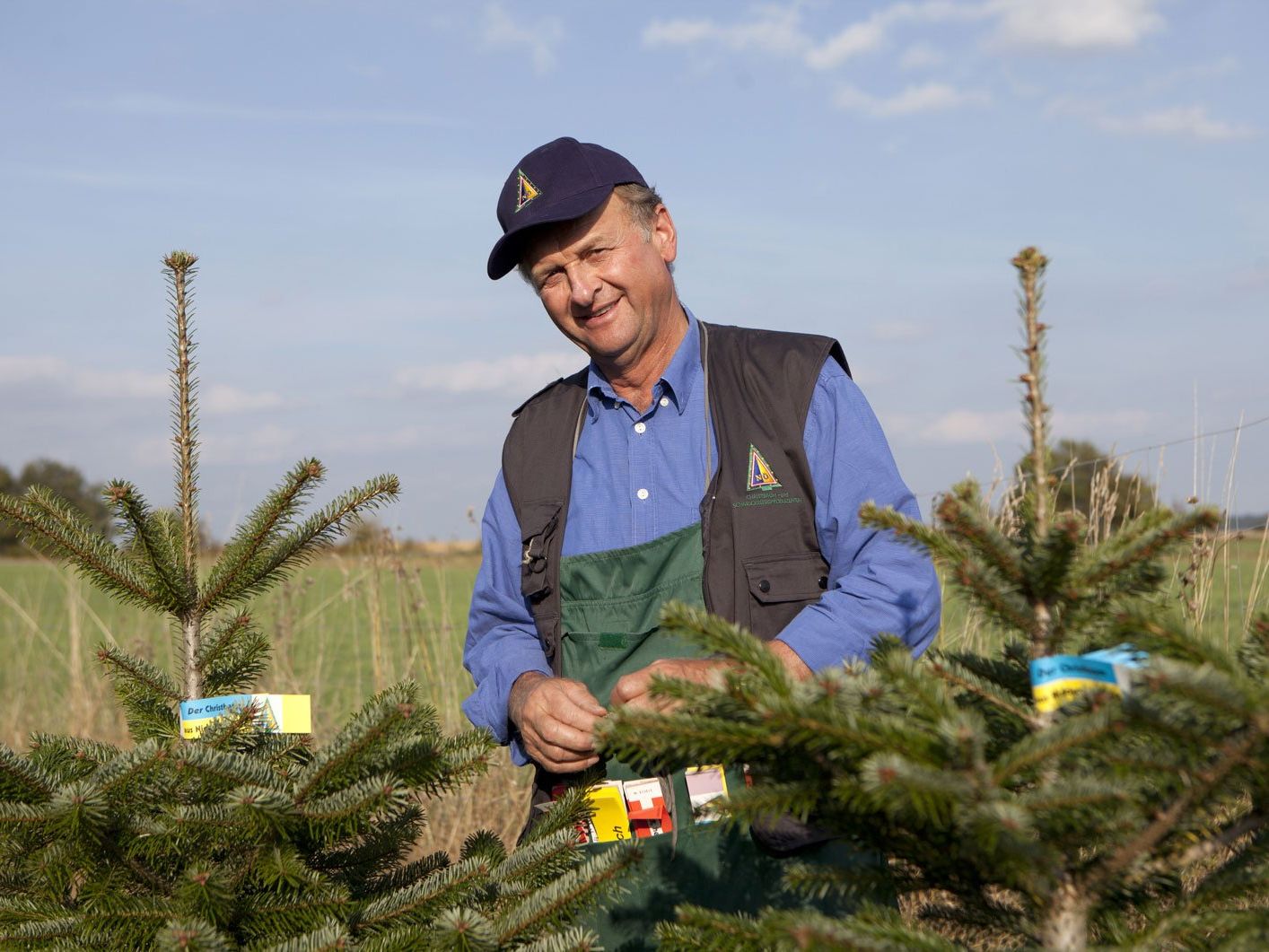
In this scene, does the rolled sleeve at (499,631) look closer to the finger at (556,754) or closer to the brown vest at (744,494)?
the brown vest at (744,494)

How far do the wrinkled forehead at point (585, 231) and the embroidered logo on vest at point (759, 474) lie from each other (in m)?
0.65

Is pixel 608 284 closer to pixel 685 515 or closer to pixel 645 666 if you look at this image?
pixel 685 515

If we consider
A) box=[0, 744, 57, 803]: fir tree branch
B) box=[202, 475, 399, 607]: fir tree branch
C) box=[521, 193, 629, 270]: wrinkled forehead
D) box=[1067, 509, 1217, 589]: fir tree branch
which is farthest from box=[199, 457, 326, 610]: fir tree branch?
box=[1067, 509, 1217, 589]: fir tree branch

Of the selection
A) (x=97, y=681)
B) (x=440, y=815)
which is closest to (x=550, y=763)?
(x=440, y=815)

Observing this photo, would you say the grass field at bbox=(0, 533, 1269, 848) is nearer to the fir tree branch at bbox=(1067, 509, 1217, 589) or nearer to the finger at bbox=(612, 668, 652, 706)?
the finger at bbox=(612, 668, 652, 706)

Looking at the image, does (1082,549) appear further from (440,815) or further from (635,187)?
(440,815)

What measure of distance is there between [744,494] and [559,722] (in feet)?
2.14

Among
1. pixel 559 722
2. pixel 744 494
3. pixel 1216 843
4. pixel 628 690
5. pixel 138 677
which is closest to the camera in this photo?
pixel 1216 843

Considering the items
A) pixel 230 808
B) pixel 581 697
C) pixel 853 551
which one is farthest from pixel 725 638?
pixel 853 551

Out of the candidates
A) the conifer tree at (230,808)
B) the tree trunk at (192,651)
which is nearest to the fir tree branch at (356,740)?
the conifer tree at (230,808)

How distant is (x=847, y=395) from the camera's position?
2637 millimetres

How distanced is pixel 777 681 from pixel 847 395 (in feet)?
4.84

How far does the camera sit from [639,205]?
291 centimetres

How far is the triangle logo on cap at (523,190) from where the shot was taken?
2.78m
